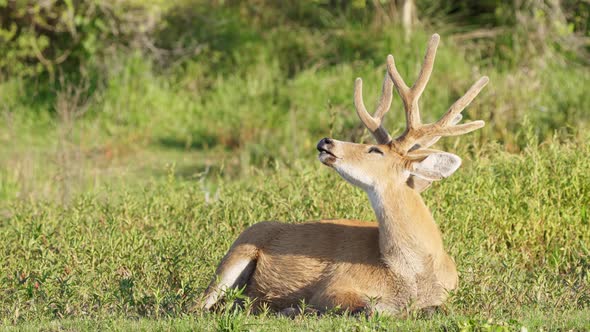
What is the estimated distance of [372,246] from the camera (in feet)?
21.5

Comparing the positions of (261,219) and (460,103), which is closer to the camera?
(460,103)

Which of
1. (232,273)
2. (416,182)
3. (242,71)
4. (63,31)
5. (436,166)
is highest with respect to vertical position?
(436,166)

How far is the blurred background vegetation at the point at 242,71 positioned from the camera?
13.3 metres

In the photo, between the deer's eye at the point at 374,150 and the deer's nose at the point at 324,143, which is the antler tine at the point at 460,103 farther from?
the deer's nose at the point at 324,143

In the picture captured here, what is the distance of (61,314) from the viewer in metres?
6.30

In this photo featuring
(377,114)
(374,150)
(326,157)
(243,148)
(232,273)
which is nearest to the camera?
(326,157)

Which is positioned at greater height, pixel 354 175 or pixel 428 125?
pixel 428 125

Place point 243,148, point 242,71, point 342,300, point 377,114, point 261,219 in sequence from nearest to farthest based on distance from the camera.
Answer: point 342,300 < point 377,114 < point 261,219 < point 243,148 < point 242,71

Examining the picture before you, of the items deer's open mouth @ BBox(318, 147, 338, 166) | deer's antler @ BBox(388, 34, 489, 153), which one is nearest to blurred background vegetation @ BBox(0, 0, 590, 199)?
deer's antler @ BBox(388, 34, 489, 153)

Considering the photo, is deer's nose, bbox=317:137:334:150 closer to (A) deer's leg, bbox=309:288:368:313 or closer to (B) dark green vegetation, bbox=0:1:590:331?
(A) deer's leg, bbox=309:288:368:313

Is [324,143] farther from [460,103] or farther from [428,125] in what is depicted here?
[460,103]

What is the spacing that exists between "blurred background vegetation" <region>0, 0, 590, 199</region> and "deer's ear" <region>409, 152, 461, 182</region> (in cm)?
561

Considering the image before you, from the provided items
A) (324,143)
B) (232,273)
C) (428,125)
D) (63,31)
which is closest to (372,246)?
(324,143)

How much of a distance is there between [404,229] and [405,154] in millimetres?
500
